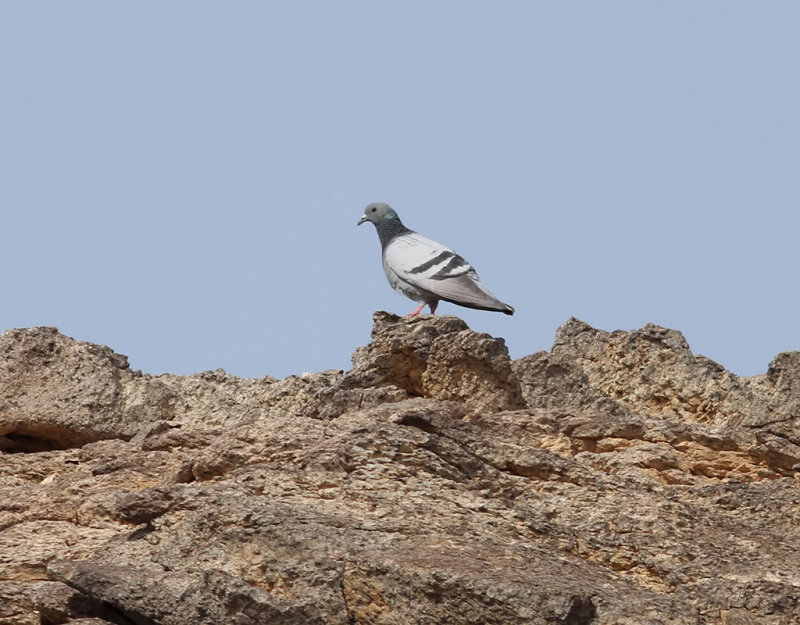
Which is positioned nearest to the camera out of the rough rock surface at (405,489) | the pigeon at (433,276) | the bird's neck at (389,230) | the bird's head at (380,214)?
the rough rock surface at (405,489)

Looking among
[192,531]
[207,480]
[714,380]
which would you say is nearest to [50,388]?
[207,480]

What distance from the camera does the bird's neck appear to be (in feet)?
54.7

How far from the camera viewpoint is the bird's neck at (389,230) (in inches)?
656

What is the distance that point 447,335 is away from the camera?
10.7 meters

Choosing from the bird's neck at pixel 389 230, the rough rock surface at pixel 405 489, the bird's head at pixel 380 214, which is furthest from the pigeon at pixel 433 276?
the rough rock surface at pixel 405 489

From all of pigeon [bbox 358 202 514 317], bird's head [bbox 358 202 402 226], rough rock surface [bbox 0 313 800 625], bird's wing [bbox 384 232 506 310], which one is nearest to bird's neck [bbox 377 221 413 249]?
bird's head [bbox 358 202 402 226]

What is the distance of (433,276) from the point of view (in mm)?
14156

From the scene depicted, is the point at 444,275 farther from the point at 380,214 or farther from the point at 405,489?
the point at 405,489

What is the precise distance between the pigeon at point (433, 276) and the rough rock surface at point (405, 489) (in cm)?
240

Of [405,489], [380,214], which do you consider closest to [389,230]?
[380,214]

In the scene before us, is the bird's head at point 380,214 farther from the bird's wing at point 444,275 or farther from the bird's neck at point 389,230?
the bird's wing at point 444,275

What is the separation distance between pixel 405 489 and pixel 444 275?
19.7ft

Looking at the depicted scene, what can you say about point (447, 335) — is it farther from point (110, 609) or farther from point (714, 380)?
point (110, 609)

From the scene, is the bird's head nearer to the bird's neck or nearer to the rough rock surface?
the bird's neck
